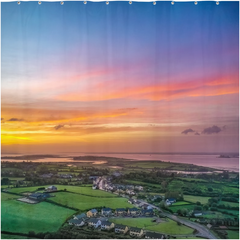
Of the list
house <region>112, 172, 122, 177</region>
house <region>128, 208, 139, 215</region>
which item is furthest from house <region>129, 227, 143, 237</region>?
house <region>112, 172, 122, 177</region>

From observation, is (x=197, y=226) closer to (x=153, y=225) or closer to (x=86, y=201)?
(x=153, y=225)

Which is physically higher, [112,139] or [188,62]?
[188,62]

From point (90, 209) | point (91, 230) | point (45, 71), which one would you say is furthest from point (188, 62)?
point (91, 230)

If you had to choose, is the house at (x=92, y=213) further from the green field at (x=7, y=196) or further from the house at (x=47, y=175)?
the green field at (x=7, y=196)

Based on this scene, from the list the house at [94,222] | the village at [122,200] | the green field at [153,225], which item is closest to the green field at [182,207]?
the village at [122,200]

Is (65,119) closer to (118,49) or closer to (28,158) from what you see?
(28,158)

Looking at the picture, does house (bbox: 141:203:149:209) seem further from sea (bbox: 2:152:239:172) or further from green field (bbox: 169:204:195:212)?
sea (bbox: 2:152:239:172)
